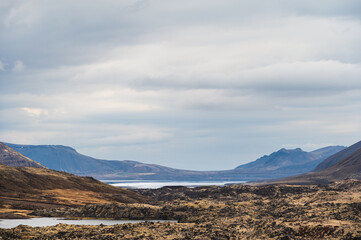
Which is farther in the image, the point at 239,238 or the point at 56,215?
the point at 56,215

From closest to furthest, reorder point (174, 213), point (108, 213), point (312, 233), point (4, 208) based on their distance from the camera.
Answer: point (312, 233), point (174, 213), point (108, 213), point (4, 208)

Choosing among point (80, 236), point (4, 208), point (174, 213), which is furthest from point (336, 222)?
point (4, 208)

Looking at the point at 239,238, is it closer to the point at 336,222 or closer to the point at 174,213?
the point at 336,222

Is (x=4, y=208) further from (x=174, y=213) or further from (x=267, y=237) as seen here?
(x=267, y=237)

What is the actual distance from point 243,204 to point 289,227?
64.1 metres

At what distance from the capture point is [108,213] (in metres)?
154

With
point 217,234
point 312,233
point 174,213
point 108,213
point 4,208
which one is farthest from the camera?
point 4,208

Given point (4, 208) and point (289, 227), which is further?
point (4, 208)

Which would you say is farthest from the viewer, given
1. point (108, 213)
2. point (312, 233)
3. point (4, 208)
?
point (4, 208)

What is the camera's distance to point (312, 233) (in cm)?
7212

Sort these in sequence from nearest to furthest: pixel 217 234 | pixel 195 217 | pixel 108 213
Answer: pixel 217 234 → pixel 195 217 → pixel 108 213

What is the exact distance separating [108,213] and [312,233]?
95032 millimetres

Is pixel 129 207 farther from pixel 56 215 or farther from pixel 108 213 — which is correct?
pixel 56 215

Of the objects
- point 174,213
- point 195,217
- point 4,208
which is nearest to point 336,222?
point 195,217
